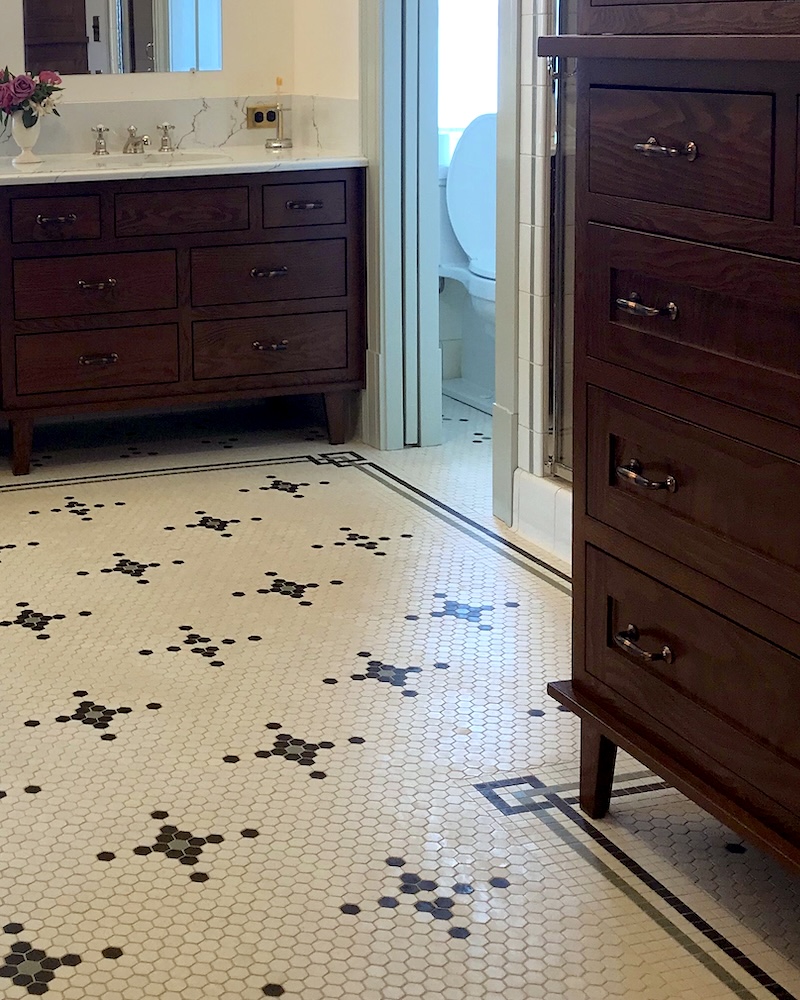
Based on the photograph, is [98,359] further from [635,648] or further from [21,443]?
[635,648]

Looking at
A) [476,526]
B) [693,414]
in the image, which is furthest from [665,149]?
[476,526]

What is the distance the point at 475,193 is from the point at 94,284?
154 cm

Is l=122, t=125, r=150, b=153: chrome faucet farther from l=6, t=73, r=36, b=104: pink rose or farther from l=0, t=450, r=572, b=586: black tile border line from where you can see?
l=0, t=450, r=572, b=586: black tile border line

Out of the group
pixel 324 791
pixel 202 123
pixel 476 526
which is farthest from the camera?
pixel 202 123

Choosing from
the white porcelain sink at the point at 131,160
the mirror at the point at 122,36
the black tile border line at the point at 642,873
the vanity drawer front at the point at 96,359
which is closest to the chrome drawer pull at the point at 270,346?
the vanity drawer front at the point at 96,359

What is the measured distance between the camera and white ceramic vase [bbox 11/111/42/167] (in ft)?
13.4

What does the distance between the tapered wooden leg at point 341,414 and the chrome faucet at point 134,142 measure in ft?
3.21

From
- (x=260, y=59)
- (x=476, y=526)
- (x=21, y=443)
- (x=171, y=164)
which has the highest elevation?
(x=260, y=59)

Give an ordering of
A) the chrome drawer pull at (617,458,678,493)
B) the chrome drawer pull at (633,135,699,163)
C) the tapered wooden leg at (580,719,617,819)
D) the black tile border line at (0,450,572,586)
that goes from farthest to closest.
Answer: the black tile border line at (0,450,572,586), the tapered wooden leg at (580,719,617,819), the chrome drawer pull at (617,458,678,493), the chrome drawer pull at (633,135,699,163)

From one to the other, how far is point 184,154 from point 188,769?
8.70ft

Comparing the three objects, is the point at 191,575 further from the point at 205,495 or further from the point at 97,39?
the point at 97,39

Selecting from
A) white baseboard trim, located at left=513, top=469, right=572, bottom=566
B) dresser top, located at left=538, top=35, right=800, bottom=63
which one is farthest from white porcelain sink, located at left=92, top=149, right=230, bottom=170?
dresser top, located at left=538, top=35, right=800, bottom=63

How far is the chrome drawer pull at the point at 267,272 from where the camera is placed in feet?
13.4

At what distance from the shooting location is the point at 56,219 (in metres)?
3.83
